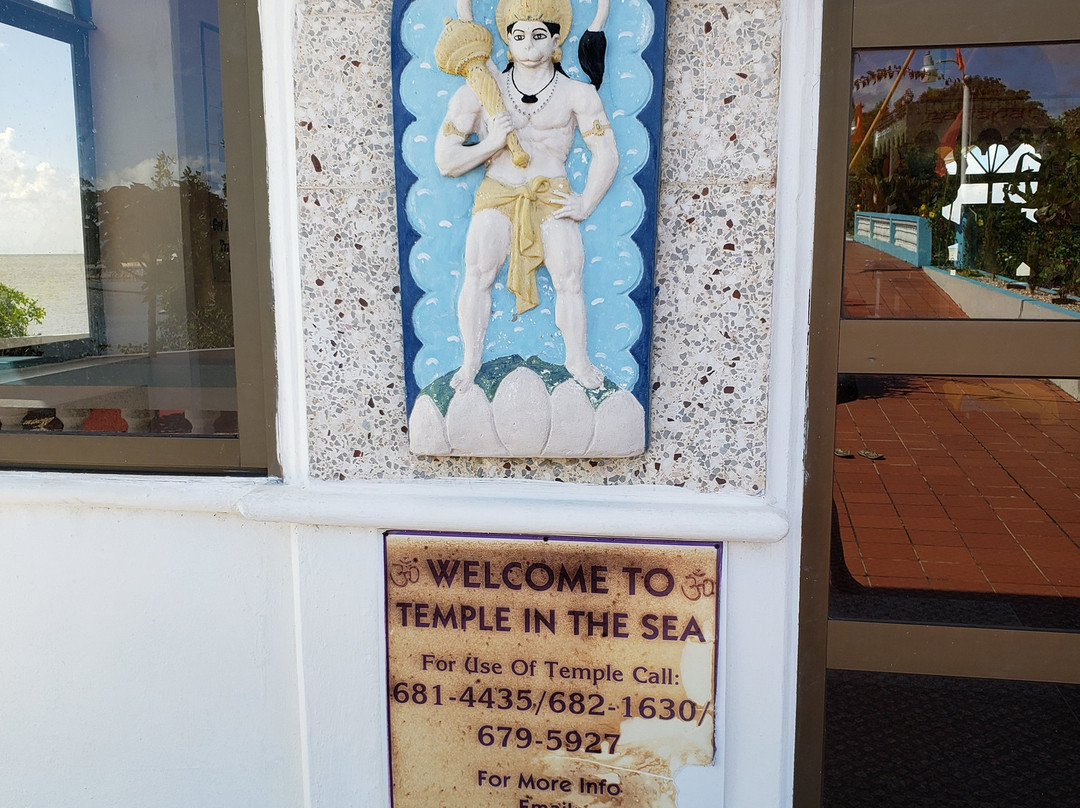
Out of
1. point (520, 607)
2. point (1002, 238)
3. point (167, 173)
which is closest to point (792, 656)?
point (520, 607)

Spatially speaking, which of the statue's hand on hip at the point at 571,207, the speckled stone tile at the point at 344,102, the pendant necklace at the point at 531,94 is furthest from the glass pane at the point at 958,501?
the speckled stone tile at the point at 344,102

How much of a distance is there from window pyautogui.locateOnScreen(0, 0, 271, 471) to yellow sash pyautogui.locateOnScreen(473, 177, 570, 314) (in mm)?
582

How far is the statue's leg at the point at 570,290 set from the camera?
1.93 meters

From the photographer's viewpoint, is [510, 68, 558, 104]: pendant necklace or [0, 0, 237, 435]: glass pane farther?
[0, 0, 237, 435]: glass pane

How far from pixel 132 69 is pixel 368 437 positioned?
1.22m

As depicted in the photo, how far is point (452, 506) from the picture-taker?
204 centimetres

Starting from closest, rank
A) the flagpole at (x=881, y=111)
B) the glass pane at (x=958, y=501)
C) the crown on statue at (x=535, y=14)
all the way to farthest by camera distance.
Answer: the crown on statue at (x=535, y=14), the flagpole at (x=881, y=111), the glass pane at (x=958, y=501)

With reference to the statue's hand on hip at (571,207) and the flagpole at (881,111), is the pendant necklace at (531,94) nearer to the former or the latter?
the statue's hand on hip at (571,207)

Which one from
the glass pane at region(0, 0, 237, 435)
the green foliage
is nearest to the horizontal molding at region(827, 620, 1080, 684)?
the glass pane at region(0, 0, 237, 435)

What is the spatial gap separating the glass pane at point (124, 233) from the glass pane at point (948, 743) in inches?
82.3

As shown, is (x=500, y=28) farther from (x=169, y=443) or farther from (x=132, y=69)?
(x=169, y=443)

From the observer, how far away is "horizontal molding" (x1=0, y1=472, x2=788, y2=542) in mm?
1974

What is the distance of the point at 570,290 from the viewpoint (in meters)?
1.93

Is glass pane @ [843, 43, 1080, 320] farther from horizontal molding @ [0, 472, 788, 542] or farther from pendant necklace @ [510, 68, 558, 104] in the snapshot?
pendant necklace @ [510, 68, 558, 104]
